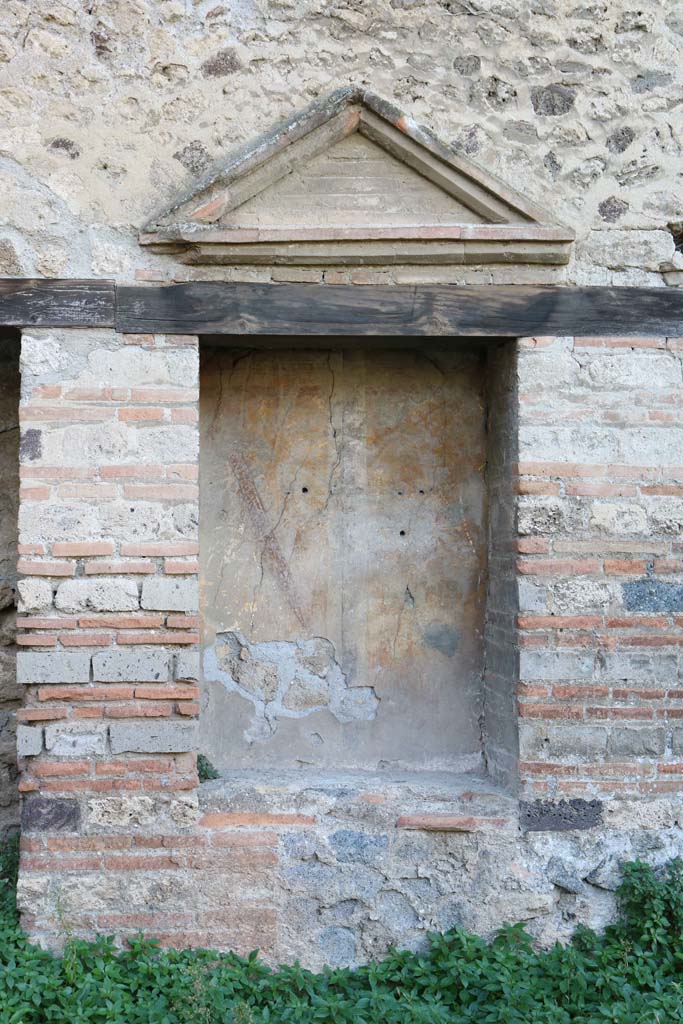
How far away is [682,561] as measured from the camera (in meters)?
3.73

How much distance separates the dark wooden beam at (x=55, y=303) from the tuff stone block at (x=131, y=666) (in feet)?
4.46

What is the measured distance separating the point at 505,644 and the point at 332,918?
136 cm

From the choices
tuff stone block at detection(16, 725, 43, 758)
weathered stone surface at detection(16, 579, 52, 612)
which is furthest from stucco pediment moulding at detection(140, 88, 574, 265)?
tuff stone block at detection(16, 725, 43, 758)

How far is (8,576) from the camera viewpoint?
4309 millimetres

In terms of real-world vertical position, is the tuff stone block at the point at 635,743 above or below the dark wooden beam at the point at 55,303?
below

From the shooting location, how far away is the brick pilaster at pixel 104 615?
3508mm

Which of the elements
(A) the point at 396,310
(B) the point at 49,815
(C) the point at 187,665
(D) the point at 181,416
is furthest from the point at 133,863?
(A) the point at 396,310

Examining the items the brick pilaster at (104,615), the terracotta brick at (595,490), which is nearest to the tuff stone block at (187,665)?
the brick pilaster at (104,615)

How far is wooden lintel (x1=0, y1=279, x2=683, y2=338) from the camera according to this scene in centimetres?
359

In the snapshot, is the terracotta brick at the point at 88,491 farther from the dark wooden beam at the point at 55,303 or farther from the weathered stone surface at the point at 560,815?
the weathered stone surface at the point at 560,815

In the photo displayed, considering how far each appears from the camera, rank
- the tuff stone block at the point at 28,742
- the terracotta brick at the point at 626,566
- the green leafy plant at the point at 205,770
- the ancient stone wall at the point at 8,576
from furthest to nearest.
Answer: the ancient stone wall at the point at 8,576, the green leafy plant at the point at 205,770, the terracotta brick at the point at 626,566, the tuff stone block at the point at 28,742

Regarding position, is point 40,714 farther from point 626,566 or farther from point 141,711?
point 626,566

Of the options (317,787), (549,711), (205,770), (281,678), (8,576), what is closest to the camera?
(549,711)

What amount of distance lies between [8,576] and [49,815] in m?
1.29
